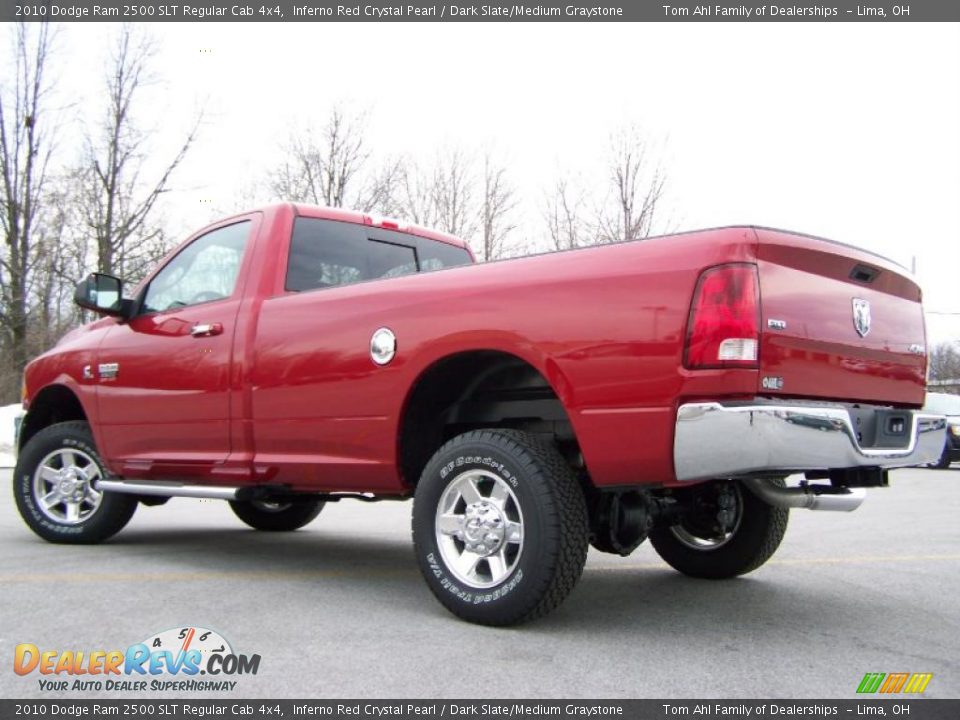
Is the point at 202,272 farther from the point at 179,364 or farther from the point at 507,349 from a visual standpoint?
the point at 507,349

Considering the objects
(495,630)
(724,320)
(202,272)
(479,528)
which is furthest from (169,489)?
(724,320)

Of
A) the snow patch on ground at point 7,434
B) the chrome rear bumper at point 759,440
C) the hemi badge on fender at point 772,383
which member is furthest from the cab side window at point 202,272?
the snow patch on ground at point 7,434

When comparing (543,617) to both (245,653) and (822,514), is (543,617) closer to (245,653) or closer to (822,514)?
(245,653)

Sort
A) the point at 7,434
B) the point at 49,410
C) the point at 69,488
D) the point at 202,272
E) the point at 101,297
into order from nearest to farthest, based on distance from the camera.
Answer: the point at 202,272
the point at 101,297
the point at 69,488
the point at 49,410
the point at 7,434

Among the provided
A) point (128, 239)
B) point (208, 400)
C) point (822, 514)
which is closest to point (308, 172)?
point (128, 239)

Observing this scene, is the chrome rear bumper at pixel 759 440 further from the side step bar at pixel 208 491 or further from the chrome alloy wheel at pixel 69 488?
the chrome alloy wheel at pixel 69 488

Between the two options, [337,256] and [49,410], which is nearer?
[337,256]

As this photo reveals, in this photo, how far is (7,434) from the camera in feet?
61.4

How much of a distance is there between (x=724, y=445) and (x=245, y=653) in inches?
74.1

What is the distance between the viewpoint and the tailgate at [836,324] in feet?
10.8

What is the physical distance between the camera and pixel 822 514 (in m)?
8.90

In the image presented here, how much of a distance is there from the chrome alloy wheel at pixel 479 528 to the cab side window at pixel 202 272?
7.00 ft

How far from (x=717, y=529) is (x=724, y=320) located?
6.15 feet

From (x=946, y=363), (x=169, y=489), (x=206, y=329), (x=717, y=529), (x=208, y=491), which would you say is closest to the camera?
(x=717, y=529)
